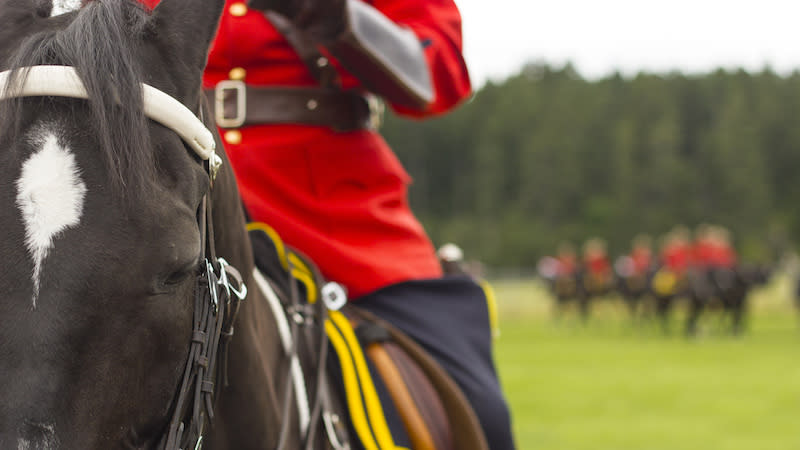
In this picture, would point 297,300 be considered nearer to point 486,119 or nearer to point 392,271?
point 392,271

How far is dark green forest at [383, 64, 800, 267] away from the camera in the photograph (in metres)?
62.2

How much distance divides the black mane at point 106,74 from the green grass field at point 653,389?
770 centimetres

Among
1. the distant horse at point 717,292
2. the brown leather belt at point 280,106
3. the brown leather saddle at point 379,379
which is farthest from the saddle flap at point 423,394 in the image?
the distant horse at point 717,292

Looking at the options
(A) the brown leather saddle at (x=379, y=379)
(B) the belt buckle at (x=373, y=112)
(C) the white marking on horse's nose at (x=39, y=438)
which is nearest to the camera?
(C) the white marking on horse's nose at (x=39, y=438)

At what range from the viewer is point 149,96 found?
133 cm

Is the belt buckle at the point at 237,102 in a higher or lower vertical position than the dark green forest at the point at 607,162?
higher

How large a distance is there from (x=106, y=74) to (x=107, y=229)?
209 mm

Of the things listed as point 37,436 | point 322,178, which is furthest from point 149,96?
point 322,178

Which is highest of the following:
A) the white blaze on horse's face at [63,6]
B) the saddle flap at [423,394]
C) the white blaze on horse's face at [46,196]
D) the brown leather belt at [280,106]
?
the white blaze on horse's face at [63,6]

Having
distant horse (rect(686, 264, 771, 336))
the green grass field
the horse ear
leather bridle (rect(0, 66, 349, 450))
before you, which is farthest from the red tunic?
distant horse (rect(686, 264, 771, 336))

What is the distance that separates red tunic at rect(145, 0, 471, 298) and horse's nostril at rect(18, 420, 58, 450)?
4.03ft

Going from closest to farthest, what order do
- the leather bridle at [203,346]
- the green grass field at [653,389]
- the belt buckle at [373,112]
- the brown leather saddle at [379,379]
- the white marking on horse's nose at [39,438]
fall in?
the white marking on horse's nose at [39,438], the leather bridle at [203,346], the brown leather saddle at [379,379], the belt buckle at [373,112], the green grass field at [653,389]

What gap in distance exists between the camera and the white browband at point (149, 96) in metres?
1.28

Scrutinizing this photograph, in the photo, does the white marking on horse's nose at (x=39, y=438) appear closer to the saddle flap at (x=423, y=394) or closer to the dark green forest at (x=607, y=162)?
the saddle flap at (x=423, y=394)
